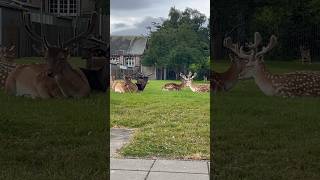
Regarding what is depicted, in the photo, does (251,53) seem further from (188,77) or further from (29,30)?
(29,30)

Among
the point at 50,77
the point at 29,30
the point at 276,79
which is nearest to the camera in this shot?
the point at 29,30

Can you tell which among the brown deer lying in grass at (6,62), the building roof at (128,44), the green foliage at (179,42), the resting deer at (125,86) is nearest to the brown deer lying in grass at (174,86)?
the resting deer at (125,86)

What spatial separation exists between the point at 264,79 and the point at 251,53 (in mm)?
428

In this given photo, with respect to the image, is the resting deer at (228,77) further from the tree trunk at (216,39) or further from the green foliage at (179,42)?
the green foliage at (179,42)

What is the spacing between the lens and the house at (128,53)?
450cm

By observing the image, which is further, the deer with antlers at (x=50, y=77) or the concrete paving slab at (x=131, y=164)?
the deer with antlers at (x=50, y=77)

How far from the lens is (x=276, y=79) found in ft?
25.7

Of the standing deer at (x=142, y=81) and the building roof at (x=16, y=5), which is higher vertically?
the building roof at (x=16, y=5)

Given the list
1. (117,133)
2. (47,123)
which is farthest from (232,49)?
(47,123)

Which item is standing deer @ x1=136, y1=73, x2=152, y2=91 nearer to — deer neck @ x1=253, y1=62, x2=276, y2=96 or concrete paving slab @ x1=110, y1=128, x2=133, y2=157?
concrete paving slab @ x1=110, y1=128, x2=133, y2=157

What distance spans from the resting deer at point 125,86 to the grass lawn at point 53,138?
0.60ft

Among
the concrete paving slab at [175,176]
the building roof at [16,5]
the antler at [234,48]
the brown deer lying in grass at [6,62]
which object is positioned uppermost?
the building roof at [16,5]

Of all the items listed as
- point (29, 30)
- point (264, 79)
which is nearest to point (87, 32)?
point (29, 30)

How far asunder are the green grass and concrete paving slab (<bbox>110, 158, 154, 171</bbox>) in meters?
0.32
